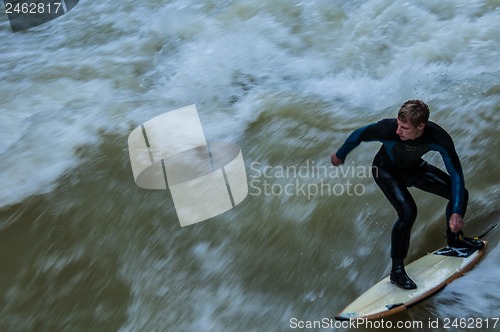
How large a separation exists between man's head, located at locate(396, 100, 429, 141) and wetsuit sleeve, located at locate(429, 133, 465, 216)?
138 mm

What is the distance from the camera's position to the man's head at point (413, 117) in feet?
9.64

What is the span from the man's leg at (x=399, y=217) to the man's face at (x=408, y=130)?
0.33 meters

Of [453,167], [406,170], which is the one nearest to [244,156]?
[406,170]

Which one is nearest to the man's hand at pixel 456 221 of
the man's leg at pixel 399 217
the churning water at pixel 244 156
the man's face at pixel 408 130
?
the man's leg at pixel 399 217

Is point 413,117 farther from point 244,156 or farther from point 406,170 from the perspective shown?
point 244,156

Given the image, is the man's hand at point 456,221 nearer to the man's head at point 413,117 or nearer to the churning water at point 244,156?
the man's head at point 413,117

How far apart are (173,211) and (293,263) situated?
3.48 feet

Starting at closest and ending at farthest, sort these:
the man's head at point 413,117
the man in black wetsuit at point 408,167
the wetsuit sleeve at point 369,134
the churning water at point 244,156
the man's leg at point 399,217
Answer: the man's head at point 413,117, the man in black wetsuit at point 408,167, the wetsuit sleeve at point 369,134, the man's leg at point 399,217, the churning water at point 244,156

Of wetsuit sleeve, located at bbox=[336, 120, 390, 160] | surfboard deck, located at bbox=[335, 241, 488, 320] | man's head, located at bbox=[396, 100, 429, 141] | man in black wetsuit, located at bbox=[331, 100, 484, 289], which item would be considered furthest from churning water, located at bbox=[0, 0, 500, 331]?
man's head, located at bbox=[396, 100, 429, 141]

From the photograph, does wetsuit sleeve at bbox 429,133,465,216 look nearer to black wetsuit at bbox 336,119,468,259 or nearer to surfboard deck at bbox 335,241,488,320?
black wetsuit at bbox 336,119,468,259

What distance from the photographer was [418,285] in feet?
11.4

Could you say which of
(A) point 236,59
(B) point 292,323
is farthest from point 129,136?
(B) point 292,323

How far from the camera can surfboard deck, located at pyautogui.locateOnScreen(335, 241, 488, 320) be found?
3.38 m

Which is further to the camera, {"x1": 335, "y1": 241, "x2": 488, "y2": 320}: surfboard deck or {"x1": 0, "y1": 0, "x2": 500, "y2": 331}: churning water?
{"x1": 0, "y1": 0, "x2": 500, "y2": 331}: churning water
